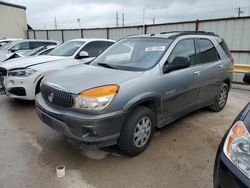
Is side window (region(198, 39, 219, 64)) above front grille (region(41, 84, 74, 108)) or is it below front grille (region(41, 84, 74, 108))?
above

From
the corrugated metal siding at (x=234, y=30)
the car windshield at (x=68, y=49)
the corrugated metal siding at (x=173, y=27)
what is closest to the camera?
the car windshield at (x=68, y=49)

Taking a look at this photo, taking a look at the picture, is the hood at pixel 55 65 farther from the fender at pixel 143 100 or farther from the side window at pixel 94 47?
the fender at pixel 143 100

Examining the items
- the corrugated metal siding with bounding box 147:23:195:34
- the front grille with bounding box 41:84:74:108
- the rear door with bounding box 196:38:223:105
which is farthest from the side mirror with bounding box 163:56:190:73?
the corrugated metal siding with bounding box 147:23:195:34

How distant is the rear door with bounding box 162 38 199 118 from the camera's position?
3285 mm

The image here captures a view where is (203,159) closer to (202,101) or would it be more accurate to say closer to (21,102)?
(202,101)

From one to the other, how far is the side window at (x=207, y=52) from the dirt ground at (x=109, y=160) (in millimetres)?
1218

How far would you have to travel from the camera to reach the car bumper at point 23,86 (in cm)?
477

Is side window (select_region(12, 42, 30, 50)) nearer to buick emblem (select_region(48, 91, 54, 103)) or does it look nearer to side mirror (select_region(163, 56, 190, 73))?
buick emblem (select_region(48, 91, 54, 103))

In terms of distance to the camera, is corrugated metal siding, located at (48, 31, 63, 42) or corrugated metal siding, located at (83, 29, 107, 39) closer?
corrugated metal siding, located at (83, 29, 107, 39)

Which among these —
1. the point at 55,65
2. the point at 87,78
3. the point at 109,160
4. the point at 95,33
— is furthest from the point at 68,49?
the point at 95,33

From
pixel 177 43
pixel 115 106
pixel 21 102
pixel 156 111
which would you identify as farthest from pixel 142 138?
pixel 21 102

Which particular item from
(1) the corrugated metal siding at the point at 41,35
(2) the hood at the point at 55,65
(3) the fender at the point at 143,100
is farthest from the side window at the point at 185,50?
(1) the corrugated metal siding at the point at 41,35

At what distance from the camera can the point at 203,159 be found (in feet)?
9.86

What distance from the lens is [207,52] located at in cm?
419
